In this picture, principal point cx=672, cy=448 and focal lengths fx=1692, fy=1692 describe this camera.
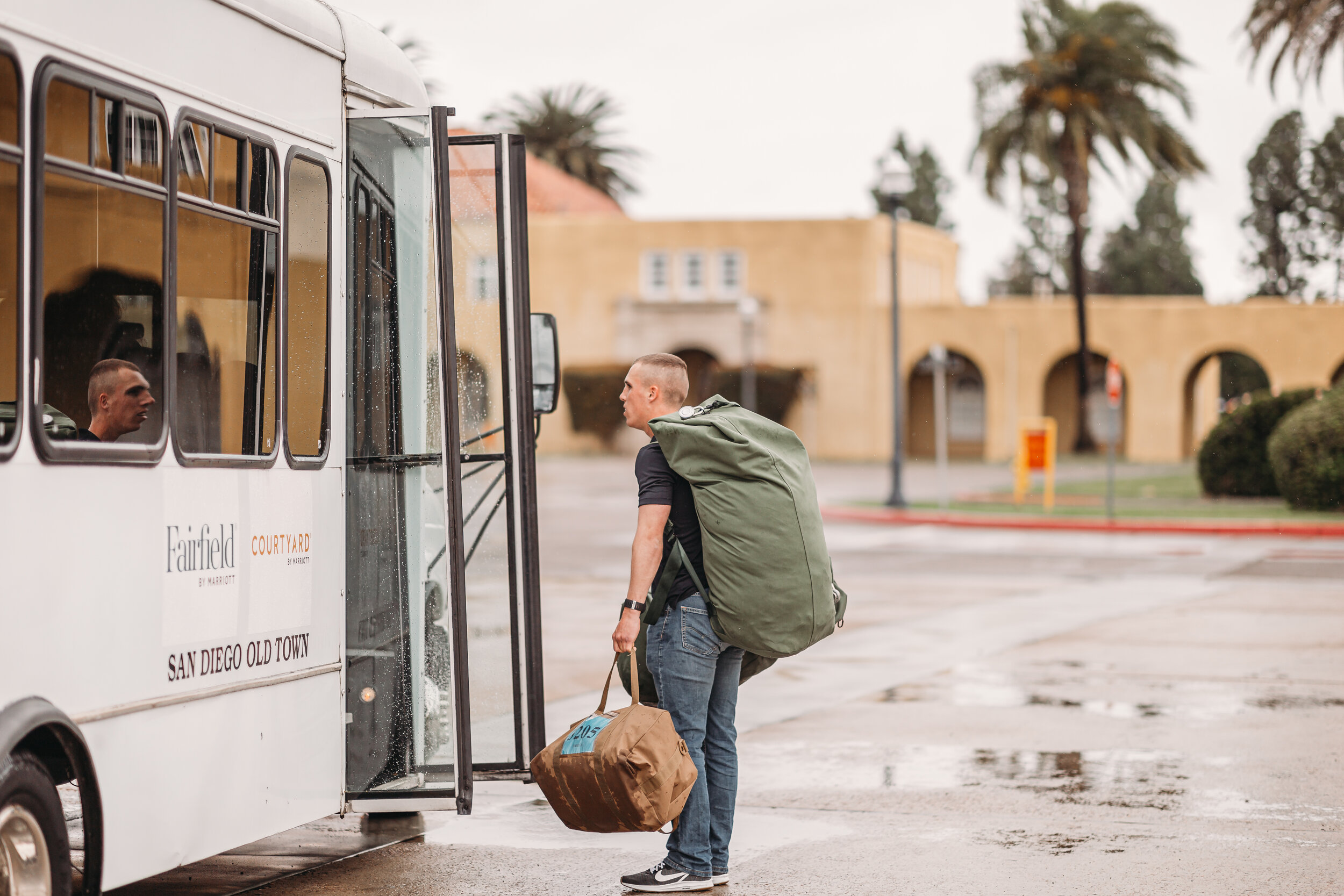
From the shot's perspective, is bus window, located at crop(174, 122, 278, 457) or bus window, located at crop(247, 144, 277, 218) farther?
bus window, located at crop(247, 144, 277, 218)

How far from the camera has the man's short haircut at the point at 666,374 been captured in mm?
5730

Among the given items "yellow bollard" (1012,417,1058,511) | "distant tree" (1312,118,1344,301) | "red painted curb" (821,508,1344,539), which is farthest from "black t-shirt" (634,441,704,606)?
"distant tree" (1312,118,1344,301)

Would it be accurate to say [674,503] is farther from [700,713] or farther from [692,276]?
[692,276]

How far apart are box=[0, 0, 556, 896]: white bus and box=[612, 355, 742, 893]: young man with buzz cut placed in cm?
57

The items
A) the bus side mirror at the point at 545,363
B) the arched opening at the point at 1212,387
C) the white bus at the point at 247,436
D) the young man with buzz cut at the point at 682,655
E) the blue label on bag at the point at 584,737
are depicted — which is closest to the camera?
the white bus at the point at 247,436

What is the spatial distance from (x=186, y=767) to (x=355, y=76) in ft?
8.14

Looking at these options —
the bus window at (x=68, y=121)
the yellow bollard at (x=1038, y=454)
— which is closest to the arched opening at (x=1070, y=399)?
the yellow bollard at (x=1038, y=454)

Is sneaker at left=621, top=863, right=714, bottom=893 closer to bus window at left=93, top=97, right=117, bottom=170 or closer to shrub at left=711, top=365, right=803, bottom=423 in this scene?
bus window at left=93, top=97, right=117, bottom=170

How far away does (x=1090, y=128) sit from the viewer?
47938mm

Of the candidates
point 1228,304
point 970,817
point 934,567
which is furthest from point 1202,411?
point 970,817

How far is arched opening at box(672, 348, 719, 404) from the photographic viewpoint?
54938 millimetres

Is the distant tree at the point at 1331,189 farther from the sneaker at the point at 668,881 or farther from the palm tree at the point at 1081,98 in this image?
the sneaker at the point at 668,881

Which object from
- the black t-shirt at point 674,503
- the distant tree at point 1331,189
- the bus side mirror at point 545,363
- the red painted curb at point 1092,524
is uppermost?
the distant tree at point 1331,189

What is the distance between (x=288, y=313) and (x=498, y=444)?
40.3 inches
